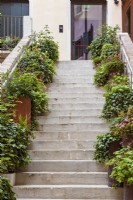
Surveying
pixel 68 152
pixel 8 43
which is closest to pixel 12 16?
pixel 8 43

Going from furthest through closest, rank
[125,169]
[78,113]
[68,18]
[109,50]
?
[68,18], [109,50], [78,113], [125,169]

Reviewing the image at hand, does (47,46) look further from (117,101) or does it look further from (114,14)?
(117,101)

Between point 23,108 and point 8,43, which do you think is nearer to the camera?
point 23,108

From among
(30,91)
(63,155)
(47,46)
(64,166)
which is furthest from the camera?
(47,46)

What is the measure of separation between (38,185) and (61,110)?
9.43ft

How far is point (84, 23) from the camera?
17.6 m

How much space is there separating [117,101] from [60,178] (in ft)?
7.66

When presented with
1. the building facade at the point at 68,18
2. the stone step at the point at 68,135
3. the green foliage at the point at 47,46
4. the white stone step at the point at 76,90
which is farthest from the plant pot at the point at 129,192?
the building facade at the point at 68,18

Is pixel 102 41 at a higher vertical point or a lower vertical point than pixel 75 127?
higher

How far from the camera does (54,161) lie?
736cm

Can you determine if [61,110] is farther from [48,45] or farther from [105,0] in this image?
[105,0]

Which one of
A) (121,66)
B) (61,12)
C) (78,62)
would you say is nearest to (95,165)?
(121,66)

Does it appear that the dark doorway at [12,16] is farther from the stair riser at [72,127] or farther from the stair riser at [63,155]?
the stair riser at [63,155]

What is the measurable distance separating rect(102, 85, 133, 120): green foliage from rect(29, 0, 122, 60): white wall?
7.43 meters
